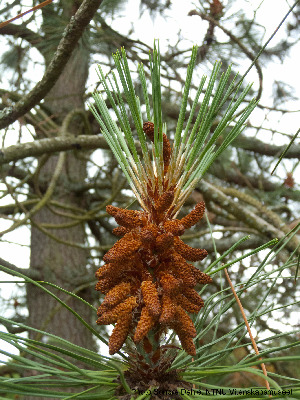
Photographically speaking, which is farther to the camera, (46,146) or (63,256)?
(63,256)

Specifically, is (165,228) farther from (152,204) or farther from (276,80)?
(276,80)

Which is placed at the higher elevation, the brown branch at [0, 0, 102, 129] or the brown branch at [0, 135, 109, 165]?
the brown branch at [0, 135, 109, 165]

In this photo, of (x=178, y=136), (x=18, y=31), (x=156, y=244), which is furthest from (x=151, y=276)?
(x=18, y=31)

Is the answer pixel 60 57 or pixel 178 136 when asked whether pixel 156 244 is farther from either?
A: pixel 60 57

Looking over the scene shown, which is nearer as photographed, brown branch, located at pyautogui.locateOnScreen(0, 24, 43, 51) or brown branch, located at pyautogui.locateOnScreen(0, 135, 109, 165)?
brown branch, located at pyautogui.locateOnScreen(0, 135, 109, 165)

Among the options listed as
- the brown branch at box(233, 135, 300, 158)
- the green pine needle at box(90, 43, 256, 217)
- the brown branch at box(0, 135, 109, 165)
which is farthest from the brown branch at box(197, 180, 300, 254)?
the green pine needle at box(90, 43, 256, 217)

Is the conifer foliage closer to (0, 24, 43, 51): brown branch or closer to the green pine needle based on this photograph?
the green pine needle

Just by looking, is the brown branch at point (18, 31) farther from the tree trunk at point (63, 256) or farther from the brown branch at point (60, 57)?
the brown branch at point (60, 57)
